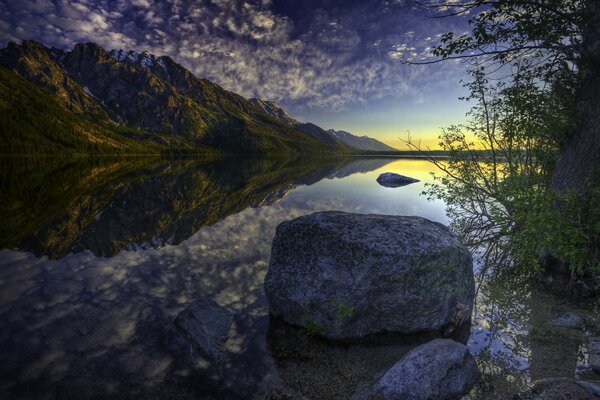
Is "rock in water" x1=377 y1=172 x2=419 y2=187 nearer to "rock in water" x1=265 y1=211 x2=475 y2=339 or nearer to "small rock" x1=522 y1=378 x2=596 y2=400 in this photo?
"rock in water" x1=265 y1=211 x2=475 y2=339

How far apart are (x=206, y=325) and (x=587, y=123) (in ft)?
43.8

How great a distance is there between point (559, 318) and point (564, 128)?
6.29m

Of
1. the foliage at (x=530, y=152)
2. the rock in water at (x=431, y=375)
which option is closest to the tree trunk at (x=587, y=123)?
the foliage at (x=530, y=152)

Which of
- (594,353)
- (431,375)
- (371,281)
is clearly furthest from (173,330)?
(594,353)

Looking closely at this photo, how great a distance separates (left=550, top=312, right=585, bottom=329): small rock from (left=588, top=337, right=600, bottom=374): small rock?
960mm

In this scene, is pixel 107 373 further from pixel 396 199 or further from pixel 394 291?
pixel 396 199

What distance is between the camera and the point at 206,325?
834 centimetres

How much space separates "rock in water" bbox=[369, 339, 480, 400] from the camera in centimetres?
573

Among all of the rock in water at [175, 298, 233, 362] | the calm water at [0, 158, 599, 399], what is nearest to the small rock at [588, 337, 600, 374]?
the calm water at [0, 158, 599, 399]

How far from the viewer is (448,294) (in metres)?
8.59

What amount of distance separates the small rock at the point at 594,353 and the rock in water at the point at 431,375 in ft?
9.04

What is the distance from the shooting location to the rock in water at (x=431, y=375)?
5.73m

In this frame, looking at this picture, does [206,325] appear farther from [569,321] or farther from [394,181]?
[394,181]

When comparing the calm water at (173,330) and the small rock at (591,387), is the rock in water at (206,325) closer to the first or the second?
the calm water at (173,330)
